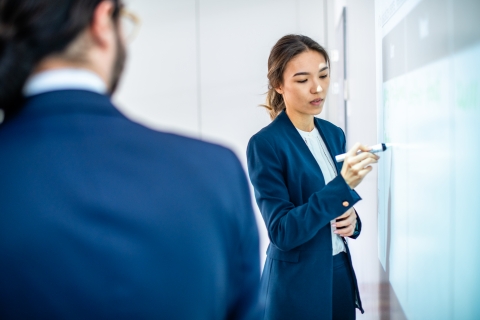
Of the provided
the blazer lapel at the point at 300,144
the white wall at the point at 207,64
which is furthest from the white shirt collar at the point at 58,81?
the white wall at the point at 207,64

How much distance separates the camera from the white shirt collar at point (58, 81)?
1.68 ft

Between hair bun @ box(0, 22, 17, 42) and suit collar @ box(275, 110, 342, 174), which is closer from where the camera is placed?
hair bun @ box(0, 22, 17, 42)

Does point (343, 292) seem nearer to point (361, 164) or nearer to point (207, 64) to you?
point (361, 164)

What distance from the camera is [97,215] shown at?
19.3 inches

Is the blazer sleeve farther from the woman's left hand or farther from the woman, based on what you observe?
the woman's left hand

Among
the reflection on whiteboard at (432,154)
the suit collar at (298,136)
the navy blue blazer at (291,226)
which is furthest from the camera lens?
the suit collar at (298,136)

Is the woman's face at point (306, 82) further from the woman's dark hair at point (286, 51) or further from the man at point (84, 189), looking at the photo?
the man at point (84, 189)

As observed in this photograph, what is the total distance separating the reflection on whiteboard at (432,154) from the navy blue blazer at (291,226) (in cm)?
20

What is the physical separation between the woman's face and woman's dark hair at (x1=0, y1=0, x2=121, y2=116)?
108 centimetres

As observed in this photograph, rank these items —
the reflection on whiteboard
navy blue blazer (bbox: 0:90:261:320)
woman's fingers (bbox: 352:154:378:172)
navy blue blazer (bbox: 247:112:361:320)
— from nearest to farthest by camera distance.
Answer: navy blue blazer (bbox: 0:90:261:320), the reflection on whiteboard, woman's fingers (bbox: 352:154:378:172), navy blue blazer (bbox: 247:112:361:320)

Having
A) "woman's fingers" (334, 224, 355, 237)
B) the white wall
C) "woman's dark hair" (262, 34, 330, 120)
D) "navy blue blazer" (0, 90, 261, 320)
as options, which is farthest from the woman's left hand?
the white wall

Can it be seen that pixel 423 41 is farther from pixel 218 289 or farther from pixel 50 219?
pixel 50 219

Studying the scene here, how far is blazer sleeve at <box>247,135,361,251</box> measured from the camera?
1303 mm

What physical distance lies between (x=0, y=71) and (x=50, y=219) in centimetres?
17
